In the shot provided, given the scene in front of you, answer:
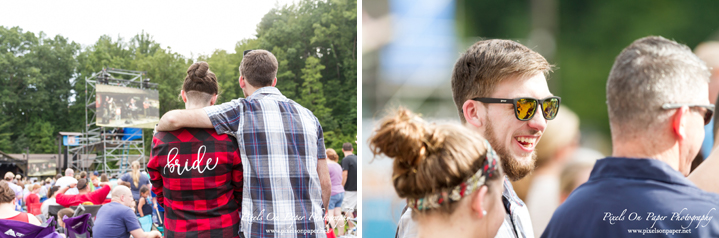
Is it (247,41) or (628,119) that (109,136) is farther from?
(628,119)

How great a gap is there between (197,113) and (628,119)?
Result: 4.95ft

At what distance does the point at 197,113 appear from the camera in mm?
1897

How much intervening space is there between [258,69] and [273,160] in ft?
1.42

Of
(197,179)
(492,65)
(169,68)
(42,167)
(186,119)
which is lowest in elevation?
(42,167)

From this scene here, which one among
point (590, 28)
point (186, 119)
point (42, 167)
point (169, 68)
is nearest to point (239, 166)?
point (186, 119)

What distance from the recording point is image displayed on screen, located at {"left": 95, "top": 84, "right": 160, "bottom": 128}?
20.6 meters

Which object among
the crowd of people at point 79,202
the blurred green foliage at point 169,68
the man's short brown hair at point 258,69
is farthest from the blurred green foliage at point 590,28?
the blurred green foliage at point 169,68

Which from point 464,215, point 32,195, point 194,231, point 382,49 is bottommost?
point 32,195

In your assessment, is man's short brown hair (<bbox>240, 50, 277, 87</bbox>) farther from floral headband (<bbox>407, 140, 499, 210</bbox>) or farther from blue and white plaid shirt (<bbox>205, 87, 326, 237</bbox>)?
floral headband (<bbox>407, 140, 499, 210</bbox>)

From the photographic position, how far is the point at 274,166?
1948mm

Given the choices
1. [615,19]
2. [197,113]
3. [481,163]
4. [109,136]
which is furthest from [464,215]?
[109,136]

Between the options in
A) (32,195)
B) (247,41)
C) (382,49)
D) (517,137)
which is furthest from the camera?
(247,41)

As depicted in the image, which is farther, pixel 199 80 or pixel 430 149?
pixel 199 80

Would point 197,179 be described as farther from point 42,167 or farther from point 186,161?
point 42,167
